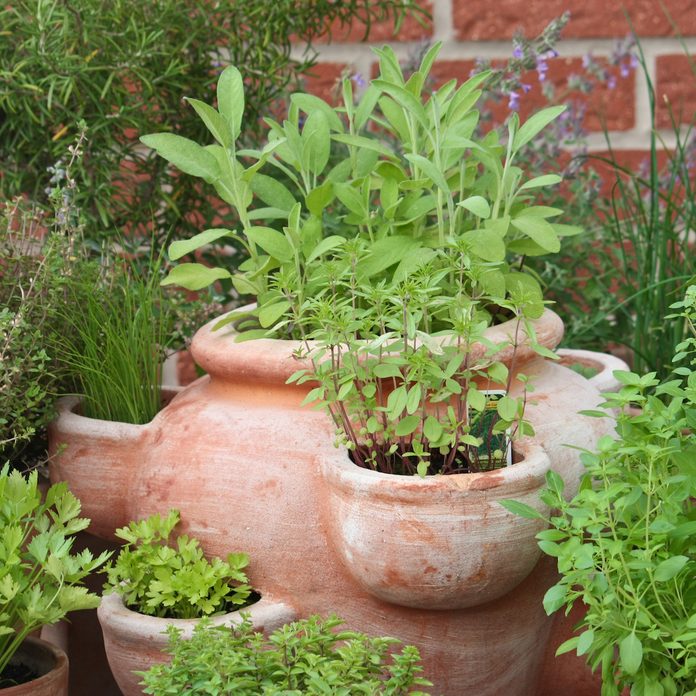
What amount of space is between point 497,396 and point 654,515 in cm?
20

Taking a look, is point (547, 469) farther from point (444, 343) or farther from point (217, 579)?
point (217, 579)

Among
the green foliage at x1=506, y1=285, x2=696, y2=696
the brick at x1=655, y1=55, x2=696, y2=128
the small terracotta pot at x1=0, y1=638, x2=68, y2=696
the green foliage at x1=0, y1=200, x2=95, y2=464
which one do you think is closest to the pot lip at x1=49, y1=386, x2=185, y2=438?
the green foliage at x1=0, y1=200, x2=95, y2=464

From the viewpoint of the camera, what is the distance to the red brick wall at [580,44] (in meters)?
1.92

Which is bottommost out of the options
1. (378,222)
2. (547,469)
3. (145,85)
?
(547,469)

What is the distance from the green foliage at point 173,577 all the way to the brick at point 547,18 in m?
1.19

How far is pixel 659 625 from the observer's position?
871 mm

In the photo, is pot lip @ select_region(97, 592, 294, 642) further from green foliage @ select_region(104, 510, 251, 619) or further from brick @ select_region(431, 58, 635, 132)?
brick @ select_region(431, 58, 635, 132)

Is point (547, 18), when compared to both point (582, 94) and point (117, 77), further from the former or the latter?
point (117, 77)

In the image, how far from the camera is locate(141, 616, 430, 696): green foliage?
0.87 meters

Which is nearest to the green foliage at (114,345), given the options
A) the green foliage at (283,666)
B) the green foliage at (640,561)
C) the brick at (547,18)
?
the green foliage at (283,666)

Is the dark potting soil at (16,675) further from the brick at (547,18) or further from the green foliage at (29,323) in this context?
the brick at (547,18)

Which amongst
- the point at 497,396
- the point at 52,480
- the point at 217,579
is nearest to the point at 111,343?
the point at 52,480

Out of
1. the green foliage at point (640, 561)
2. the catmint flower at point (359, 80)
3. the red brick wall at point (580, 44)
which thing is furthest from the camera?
the red brick wall at point (580, 44)

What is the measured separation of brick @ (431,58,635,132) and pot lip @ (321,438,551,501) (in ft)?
3.64
